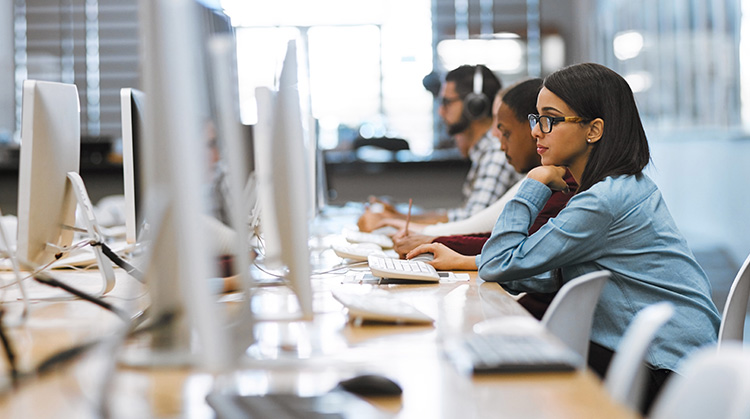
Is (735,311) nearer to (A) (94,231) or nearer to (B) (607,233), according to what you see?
(B) (607,233)

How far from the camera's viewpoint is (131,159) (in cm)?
157

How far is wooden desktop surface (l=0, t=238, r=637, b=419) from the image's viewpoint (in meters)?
0.75

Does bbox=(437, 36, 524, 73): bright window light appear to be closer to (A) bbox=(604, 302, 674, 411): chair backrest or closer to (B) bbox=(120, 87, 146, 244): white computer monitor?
(B) bbox=(120, 87, 146, 244): white computer monitor

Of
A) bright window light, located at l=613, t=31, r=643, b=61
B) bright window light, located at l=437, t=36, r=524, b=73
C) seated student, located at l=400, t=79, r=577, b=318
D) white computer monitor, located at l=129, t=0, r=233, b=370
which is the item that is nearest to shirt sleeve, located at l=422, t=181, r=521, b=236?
seated student, located at l=400, t=79, r=577, b=318

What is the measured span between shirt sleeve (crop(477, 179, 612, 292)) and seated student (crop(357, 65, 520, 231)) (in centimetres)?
117

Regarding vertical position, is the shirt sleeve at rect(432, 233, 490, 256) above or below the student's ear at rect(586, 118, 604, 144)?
below

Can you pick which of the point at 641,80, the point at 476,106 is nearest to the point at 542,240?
the point at 476,106

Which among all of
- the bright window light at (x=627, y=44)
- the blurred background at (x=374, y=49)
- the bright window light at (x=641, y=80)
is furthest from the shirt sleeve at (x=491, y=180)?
the bright window light at (x=627, y=44)

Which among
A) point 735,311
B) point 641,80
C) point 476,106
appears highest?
point 641,80

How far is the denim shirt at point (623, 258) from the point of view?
1.50 meters

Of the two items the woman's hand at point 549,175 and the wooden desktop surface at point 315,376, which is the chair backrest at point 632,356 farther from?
Result: the woman's hand at point 549,175

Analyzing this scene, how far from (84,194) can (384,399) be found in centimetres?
103

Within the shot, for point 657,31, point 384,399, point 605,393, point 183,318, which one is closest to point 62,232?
point 183,318

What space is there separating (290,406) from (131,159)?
0.96m
